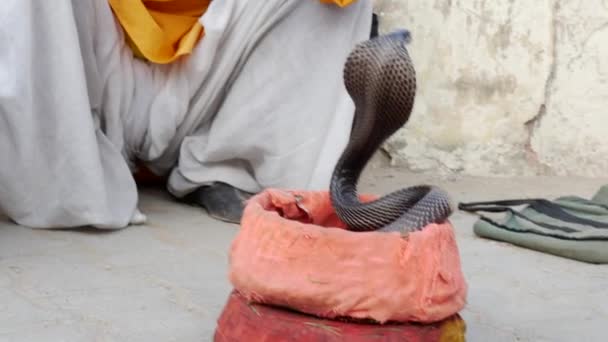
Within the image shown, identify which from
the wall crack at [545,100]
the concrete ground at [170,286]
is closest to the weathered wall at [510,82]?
the wall crack at [545,100]

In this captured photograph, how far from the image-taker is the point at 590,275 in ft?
8.56

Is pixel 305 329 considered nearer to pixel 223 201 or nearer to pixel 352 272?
pixel 352 272

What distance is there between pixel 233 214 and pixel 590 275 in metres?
1.00

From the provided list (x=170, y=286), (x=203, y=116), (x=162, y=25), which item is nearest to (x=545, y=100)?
(x=203, y=116)

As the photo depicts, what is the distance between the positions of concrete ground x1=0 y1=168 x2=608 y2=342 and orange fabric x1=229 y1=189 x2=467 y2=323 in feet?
1.12

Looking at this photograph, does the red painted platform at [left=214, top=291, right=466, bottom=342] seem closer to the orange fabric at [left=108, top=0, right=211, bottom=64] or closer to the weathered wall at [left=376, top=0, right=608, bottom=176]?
the orange fabric at [left=108, top=0, right=211, bottom=64]

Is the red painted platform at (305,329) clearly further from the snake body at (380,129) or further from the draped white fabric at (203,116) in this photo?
the draped white fabric at (203,116)

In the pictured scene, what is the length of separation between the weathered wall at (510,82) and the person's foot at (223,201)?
1118 mm

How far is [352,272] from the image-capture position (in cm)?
167

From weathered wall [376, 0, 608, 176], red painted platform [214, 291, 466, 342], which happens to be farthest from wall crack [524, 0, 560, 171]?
red painted platform [214, 291, 466, 342]

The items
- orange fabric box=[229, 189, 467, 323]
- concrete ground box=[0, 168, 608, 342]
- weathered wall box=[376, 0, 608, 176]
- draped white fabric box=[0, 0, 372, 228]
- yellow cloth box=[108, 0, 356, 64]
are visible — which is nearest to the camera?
orange fabric box=[229, 189, 467, 323]

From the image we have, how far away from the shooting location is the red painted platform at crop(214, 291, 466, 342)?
1674 millimetres

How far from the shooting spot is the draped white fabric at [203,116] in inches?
109

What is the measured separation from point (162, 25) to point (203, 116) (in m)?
0.30
